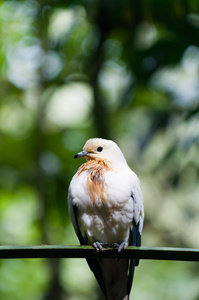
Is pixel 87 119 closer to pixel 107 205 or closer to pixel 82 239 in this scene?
pixel 82 239

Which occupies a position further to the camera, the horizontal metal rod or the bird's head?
the bird's head

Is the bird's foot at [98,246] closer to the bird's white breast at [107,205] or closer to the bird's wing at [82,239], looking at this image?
the bird's white breast at [107,205]

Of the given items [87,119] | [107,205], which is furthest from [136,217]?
[87,119]

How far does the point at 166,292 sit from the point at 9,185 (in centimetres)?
223

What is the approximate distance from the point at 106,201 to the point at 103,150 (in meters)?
0.30

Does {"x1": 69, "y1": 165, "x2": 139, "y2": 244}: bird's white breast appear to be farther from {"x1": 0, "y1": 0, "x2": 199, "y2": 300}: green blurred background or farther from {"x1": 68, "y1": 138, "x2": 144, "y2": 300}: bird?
{"x1": 0, "y1": 0, "x2": 199, "y2": 300}: green blurred background

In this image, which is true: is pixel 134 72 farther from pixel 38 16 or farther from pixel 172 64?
pixel 38 16

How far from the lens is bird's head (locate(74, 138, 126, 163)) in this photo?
219cm

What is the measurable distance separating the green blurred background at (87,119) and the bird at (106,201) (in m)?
1.15

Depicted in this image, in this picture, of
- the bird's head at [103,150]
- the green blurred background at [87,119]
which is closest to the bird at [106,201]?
the bird's head at [103,150]

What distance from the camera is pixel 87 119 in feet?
16.6

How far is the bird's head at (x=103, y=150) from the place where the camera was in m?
2.19

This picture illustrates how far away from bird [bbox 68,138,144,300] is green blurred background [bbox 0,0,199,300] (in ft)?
3.78

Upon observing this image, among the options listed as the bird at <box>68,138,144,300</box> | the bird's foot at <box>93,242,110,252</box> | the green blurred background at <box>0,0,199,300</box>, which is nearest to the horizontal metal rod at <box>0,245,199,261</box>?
the bird's foot at <box>93,242,110,252</box>
